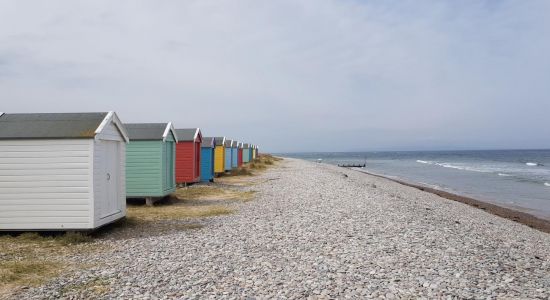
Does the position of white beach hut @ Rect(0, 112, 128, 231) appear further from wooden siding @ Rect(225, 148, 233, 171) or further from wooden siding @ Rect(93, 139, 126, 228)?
wooden siding @ Rect(225, 148, 233, 171)

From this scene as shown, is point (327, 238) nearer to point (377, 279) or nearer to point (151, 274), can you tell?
point (377, 279)

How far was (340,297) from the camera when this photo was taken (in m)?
6.72

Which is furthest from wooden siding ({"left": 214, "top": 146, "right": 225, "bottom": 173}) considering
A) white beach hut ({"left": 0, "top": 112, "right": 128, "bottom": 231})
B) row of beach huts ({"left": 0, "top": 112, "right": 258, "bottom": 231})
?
white beach hut ({"left": 0, "top": 112, "right": 128, "bottom": 231})

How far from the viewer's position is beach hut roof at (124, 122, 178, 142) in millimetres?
16688

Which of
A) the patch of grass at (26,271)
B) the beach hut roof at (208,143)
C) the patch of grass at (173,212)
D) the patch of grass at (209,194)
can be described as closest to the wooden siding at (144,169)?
the patch of grass at (173,212)

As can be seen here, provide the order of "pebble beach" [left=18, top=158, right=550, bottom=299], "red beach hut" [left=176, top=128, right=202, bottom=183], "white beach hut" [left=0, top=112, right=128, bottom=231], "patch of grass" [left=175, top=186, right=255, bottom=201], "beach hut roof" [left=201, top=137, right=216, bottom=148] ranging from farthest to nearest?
"beach hut roof" [left=201, top=137, right=216, bottom=148] < "red beach hut" [left=176, top=128, right=202, bottom=183] < "patch of grass" [left=175, top=186, right=255, bottom=201] < "white beach hut" [left=0, top=112, right=128, bottom=231] < "pebble beach" [left=18, top=158, right=550, bottom=299]

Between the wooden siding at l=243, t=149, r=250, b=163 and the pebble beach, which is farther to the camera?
the wooden siding at l=243, t=149, r=250, b=163

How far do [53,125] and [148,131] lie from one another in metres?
5.71

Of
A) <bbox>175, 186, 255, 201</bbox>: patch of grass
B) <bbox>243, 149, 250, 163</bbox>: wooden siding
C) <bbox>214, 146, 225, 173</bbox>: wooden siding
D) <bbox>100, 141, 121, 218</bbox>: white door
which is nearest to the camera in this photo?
<bbox>100, 141, 121, 218</bbox>: white door

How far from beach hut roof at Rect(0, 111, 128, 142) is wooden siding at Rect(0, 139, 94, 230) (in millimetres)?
158

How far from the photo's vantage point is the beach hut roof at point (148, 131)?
1669cm

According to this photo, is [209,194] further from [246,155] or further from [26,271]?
[246,155]

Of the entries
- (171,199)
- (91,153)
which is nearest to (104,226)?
(91,153)

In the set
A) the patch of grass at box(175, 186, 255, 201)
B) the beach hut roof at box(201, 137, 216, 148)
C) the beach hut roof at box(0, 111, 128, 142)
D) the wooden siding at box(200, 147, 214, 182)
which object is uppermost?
the beach hut roof at box(0, 111, 128, 142)
